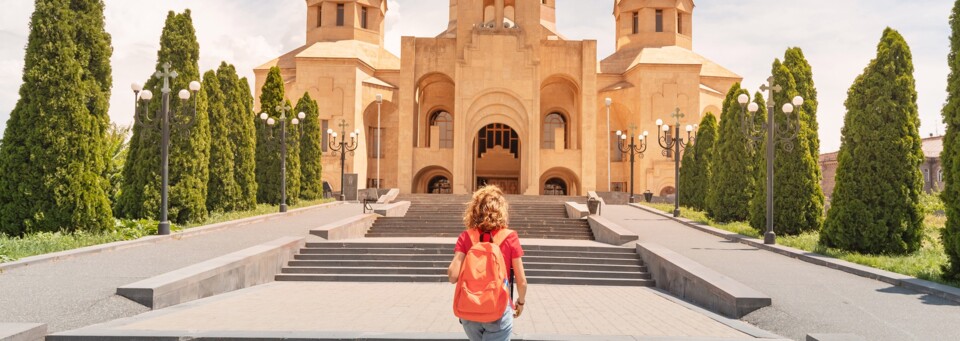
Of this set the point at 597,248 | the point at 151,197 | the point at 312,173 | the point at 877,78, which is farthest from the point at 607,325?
the point at 312,173

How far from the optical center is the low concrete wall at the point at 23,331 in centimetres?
555

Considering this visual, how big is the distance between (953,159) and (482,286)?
29.3 ft

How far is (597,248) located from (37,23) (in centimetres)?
1207

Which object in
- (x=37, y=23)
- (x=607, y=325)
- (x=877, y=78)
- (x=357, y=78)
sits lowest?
(x=607, y=325)

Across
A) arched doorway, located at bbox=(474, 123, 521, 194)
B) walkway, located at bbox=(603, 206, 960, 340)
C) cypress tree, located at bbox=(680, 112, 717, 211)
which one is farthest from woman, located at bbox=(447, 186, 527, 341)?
arched doorway, located at bbox=(474, 123, 521, 194)

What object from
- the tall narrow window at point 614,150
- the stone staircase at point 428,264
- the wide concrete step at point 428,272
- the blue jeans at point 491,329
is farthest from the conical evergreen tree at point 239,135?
the tall narrow window at point 614,150

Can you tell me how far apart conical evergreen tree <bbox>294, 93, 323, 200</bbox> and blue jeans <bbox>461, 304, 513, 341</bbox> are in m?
26.9

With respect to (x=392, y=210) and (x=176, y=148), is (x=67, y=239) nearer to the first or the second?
(x=176, y=148)

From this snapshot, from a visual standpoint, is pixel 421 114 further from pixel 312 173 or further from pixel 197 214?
pixel 197 214

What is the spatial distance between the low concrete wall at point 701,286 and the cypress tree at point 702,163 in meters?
14.9

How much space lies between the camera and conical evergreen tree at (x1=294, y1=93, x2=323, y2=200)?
29.9m

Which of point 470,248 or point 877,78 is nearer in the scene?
point 470,248

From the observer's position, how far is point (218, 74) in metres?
22.8

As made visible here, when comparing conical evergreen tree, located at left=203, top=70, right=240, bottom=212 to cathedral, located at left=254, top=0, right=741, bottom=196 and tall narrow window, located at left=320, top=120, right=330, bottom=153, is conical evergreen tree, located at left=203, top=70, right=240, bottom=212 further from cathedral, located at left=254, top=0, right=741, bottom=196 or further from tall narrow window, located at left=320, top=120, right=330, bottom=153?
tall narrow window, located at left=320, top=120, right=330, bottom=153
